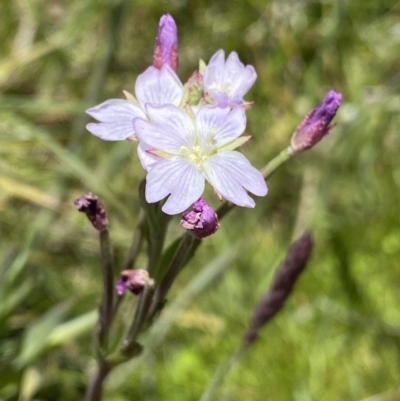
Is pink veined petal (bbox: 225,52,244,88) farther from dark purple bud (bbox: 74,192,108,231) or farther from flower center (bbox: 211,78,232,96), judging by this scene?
dark purple bud (bbox: 74,192,108,231)

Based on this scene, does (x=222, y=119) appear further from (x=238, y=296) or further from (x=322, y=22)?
(x=322, y=22)

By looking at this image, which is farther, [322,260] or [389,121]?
[389,121]

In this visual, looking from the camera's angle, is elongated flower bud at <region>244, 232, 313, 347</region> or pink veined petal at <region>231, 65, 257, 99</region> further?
elongated flower bud at <region>244, 232, 313, 347</region>

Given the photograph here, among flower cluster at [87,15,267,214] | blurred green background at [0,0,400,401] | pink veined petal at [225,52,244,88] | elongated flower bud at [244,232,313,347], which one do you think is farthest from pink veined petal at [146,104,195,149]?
blurred green background at [0,0,400,401]

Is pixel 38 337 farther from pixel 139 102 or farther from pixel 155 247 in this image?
pixel 139 102

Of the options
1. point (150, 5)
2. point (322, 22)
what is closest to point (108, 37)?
point (150, 5)
